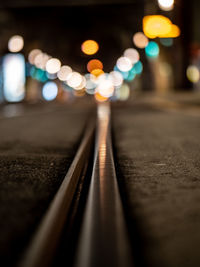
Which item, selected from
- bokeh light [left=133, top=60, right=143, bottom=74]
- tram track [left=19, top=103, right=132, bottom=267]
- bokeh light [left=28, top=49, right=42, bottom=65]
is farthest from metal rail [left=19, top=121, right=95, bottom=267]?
bokeh light [left=133, top=60, right=143, bottom=74]

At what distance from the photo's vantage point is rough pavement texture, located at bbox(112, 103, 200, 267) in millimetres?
2199

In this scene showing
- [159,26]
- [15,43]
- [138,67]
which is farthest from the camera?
[138,67]

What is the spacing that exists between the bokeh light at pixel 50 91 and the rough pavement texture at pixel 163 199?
48402 millimetres

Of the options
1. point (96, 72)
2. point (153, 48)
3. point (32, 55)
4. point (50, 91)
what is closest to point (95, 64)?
point (96, 72)

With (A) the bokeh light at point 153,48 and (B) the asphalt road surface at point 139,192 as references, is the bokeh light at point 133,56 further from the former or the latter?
(B) the asphalt road surface at point 139,192

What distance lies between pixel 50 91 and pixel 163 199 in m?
53.9

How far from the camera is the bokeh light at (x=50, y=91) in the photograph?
54.0 metres

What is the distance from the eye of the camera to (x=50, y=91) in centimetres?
5628

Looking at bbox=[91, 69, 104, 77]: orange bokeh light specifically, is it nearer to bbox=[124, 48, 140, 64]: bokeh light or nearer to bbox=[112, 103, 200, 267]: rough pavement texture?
bbox=[124, 48, 140, 64]: bokeh light

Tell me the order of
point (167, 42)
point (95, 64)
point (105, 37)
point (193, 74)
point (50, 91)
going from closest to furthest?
point (193, 74) → point (167, 42) → point (50, 91) → point (105, 37) → point (95, 64)

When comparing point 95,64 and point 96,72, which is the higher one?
point 95,64

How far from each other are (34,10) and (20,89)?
25.2 feet

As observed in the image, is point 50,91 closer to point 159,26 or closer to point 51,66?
point 51,66

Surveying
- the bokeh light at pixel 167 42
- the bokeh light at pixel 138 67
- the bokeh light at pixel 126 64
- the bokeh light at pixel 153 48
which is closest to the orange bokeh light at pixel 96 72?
the bokeh light at pixel 126 64
